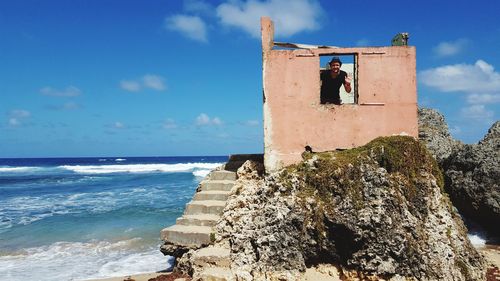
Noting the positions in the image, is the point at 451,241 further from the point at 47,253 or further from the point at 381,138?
the point at 47,253

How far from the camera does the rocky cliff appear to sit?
6203 mm

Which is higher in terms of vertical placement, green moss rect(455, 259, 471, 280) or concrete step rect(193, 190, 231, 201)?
concrete step rect(193, 190, 231, 201)

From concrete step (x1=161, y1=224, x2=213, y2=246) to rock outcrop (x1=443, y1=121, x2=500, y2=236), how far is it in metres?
9.09

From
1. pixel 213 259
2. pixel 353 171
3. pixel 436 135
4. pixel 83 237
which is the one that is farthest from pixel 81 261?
pixel 436 135

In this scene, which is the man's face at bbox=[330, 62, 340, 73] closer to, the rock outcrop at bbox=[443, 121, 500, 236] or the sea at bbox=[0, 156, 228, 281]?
the sea at bbox=[0, 156, 228, 281]

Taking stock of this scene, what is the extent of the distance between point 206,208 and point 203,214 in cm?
13

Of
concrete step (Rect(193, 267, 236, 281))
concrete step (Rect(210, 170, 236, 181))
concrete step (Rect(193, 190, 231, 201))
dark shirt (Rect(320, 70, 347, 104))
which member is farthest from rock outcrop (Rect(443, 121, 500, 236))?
concrete step (Rect(193, 267, 236, 281))

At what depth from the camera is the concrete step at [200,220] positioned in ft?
23.5

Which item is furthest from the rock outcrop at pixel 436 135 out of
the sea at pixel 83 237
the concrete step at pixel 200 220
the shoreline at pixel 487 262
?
the sea at pixel 83 237

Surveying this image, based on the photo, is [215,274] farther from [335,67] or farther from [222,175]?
[335,67]

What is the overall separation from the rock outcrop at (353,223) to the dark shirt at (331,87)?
164 cm

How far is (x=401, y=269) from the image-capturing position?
616cm

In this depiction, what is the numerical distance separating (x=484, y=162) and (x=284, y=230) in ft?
28.5

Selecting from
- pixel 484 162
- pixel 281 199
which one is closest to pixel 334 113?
pixel 281 199
